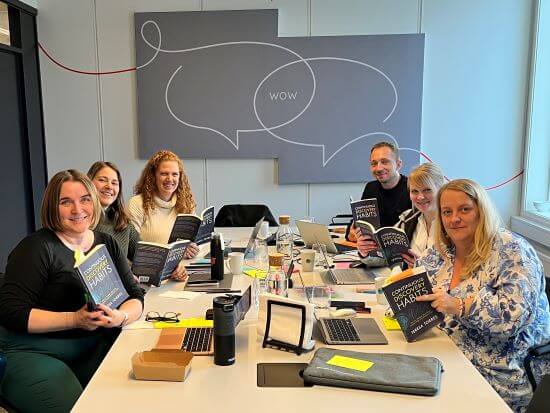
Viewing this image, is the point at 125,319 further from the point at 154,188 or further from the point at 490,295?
the point at 154,188

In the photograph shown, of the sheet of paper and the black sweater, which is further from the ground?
the black sweater

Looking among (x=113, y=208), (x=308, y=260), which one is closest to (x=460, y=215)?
(x=308, y=260)

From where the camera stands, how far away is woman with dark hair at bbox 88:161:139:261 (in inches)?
111

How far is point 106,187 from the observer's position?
2922 millimetres

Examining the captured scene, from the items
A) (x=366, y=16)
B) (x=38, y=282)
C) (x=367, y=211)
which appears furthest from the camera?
(x=366, y=16)

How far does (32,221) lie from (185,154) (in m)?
1.58

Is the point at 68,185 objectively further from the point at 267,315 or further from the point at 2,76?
the point at 2,76

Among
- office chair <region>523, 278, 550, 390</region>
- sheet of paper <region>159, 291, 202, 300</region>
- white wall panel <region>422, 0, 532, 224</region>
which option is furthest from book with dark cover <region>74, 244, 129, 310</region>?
white wall panel <region>422, 0, 532, 224</region>

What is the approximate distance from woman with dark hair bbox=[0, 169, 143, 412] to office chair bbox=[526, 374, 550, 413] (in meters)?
1.38

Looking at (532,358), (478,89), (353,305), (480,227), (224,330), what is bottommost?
(532,358)

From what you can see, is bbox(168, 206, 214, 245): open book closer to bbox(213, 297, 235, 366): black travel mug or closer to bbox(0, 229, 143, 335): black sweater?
bbox(0, 229, 143, 335): black sweater

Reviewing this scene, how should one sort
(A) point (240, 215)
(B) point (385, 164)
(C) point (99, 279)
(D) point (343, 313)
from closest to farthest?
(C) point (99, 279), (D) point (343, 313), (B) point (385, 164), (A) point (240, 215)

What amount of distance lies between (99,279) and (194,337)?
1.30ft

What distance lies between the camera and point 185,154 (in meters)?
4.83
